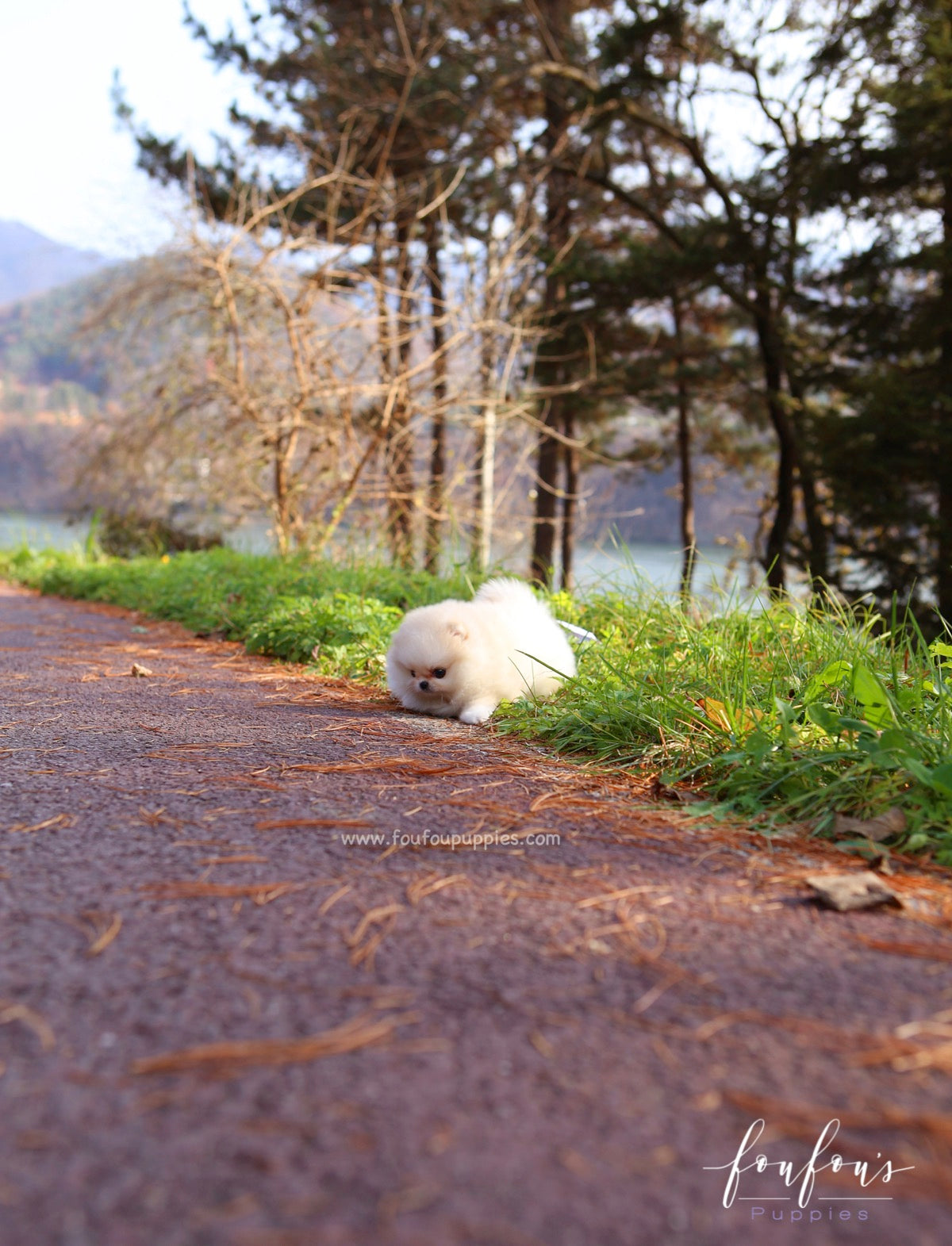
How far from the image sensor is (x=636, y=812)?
227 cm

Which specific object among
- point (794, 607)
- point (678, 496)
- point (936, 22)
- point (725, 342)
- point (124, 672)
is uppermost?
point (936, 22)

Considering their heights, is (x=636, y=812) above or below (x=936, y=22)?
below

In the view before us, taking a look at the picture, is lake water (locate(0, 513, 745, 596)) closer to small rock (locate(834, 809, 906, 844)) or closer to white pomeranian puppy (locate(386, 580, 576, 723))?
white pomeranian puppy (locate(386, 580, 576, 723))

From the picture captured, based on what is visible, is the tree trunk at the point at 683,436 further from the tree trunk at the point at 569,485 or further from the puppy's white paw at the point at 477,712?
the puppy's white paw at the point at 477,712

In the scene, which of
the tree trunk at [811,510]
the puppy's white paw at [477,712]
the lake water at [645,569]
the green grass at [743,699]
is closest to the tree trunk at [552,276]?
the tree trunk at [811,510]

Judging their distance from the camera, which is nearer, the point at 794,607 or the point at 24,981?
the point at 24,981

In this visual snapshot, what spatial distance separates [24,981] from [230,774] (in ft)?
3.87

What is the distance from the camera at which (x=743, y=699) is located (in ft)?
8.66

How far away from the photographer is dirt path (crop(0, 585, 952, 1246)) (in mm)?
A: 919

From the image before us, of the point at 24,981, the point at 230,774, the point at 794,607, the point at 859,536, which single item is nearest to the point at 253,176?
the point at 859,536

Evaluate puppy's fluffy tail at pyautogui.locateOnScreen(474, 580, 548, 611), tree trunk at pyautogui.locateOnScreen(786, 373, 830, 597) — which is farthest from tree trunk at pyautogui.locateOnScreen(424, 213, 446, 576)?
tree trunk at pyautogui.locateOnScreen(786, 373, 830, 597)

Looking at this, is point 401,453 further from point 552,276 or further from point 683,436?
point 683,436

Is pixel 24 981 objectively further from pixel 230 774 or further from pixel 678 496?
pixel 678 496

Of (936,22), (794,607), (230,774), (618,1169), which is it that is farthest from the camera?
(936,22)
